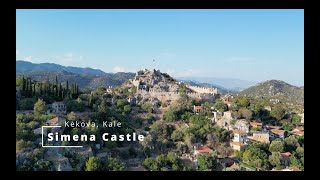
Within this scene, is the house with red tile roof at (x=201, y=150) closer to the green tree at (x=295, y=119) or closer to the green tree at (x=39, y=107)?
the green tree at (x=39, y=107)

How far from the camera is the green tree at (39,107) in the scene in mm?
7121

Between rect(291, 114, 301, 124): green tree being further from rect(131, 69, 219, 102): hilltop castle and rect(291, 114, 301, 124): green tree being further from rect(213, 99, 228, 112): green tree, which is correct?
rect(131, 69, 219, 102): hilltop castle

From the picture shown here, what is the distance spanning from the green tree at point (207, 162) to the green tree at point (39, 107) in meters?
3.15

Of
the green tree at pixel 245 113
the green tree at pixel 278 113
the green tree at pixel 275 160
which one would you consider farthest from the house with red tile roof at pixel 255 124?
the green tree at pixel 275 160

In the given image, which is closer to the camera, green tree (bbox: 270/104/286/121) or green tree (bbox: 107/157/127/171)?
green tree (bbox: 107/157/127/171)

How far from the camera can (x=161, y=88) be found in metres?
14.8

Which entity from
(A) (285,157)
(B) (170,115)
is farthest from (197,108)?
(A) (285,157)

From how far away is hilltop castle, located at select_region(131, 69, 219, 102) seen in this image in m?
13.7

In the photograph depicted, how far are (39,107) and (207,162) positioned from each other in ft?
11.4

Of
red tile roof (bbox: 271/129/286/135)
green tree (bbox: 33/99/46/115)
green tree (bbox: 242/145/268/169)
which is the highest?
green tree (bbox: 33/99/46/115)

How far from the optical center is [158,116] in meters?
10.1

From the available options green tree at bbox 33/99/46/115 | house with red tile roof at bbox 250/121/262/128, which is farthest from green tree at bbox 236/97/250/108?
green tree at bbox 33/99/46/115
